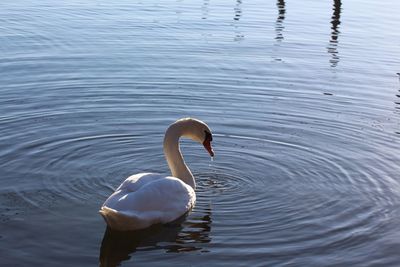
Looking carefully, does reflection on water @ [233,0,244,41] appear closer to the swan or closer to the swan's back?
the swan

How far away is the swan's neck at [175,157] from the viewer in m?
10.9

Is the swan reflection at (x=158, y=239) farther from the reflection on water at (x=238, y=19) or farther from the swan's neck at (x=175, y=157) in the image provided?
the reflection on water at (x=238, y=19)

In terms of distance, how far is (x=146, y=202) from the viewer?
9461mm

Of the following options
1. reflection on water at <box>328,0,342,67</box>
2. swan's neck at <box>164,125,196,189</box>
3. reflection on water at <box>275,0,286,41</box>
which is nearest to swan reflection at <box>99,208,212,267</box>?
swan's neck at <box>164,125,196,189</box>

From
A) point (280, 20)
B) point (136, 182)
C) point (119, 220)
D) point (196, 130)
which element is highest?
point (196, 130)

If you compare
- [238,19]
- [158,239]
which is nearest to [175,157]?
[158,239]

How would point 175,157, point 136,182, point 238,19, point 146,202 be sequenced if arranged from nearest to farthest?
point 146,202
point 136,182
point 175,157
point 238,19

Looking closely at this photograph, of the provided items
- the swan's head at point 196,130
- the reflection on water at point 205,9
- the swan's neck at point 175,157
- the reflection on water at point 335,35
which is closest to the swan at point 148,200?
the swan's neck at point 175,157

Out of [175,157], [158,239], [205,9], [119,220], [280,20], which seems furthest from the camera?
[205,9]

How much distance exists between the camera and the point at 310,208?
1028 cm

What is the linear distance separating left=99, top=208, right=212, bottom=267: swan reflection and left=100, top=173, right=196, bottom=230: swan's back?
0.09m

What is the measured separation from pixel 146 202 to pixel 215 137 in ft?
12.5

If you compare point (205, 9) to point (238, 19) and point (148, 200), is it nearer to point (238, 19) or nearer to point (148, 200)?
point (238, 19)

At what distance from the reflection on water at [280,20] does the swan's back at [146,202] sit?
12800 mm
